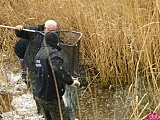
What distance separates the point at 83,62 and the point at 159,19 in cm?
158

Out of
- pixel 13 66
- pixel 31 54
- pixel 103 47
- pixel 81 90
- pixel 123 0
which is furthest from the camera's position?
pixel 13 66

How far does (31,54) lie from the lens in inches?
177

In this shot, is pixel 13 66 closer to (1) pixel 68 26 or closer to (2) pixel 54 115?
(1) pixel 68 26

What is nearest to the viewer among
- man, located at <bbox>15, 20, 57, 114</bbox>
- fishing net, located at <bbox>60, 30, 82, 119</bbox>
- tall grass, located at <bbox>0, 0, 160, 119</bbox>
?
fishing net, located at <bbox>60, 30, 82, 119</bbox>

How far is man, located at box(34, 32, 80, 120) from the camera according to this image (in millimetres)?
3650

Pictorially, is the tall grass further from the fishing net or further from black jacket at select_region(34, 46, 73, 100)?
black jacket at select_region(34, 46, 73, 100)

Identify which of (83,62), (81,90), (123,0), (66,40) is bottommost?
(81,90)

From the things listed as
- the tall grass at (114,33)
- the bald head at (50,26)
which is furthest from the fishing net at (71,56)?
the tall grass at (114,33)

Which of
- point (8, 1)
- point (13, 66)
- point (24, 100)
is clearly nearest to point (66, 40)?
point (24, 100)

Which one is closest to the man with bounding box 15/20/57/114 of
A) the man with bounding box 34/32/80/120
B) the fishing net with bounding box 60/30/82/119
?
the fishing net with bounding box 60/30/82/119

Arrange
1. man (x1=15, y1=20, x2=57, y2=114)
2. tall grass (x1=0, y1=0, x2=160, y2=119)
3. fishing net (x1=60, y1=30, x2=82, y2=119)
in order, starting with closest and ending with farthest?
fishing net (x1=60, y1=30, x2=82, y2=119), man (x1=15, y1=20, x2=57, y2=114), tall grass (x1=0, y1=0, x2=160, y2=119)

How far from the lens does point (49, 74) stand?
3686 mm

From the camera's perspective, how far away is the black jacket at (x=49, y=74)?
3643 mm

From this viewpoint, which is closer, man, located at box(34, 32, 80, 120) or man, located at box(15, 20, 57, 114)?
man, located at box(34, 32, 80, 120)
